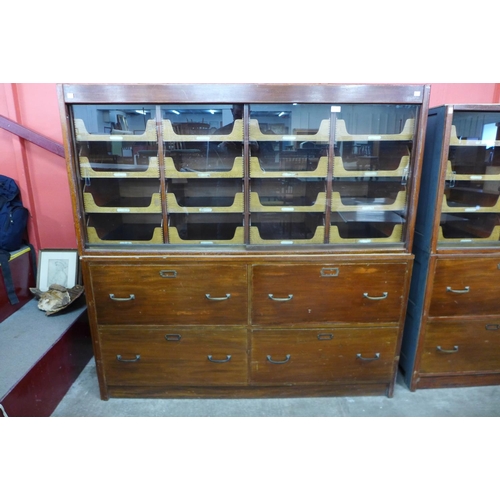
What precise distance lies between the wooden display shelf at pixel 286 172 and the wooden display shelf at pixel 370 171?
0.06 meters

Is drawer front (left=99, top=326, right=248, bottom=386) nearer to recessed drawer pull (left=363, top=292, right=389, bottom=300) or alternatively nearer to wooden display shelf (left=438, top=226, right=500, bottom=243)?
recessed drawer pull (left=363, top=292, right=389, bottom=300)

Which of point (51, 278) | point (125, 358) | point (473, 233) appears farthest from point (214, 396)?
point (473, 233)

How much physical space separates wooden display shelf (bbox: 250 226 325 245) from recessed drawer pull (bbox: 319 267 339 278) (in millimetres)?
161

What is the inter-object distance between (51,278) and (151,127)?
5.21 feet

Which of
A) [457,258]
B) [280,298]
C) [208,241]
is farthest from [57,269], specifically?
[457,258]

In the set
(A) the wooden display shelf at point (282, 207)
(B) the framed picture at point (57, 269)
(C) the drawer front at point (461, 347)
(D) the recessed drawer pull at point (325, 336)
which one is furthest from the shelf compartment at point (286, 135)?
(B) the framed picture at point (57, 269)

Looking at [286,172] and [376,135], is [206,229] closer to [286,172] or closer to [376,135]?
[286,172]

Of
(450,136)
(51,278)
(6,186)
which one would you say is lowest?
(51,278)

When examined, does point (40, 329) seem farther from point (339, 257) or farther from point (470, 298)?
point (470, 298)

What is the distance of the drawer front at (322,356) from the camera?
2.14 m

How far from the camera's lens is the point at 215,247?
6.77 ft

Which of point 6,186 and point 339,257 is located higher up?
point 6,186

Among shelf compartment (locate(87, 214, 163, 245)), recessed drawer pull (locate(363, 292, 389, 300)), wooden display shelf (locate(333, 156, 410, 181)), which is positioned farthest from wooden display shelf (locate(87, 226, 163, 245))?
recessed drawer pull (locate(363, 292, 389, 300))

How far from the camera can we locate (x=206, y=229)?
224 centimetres
